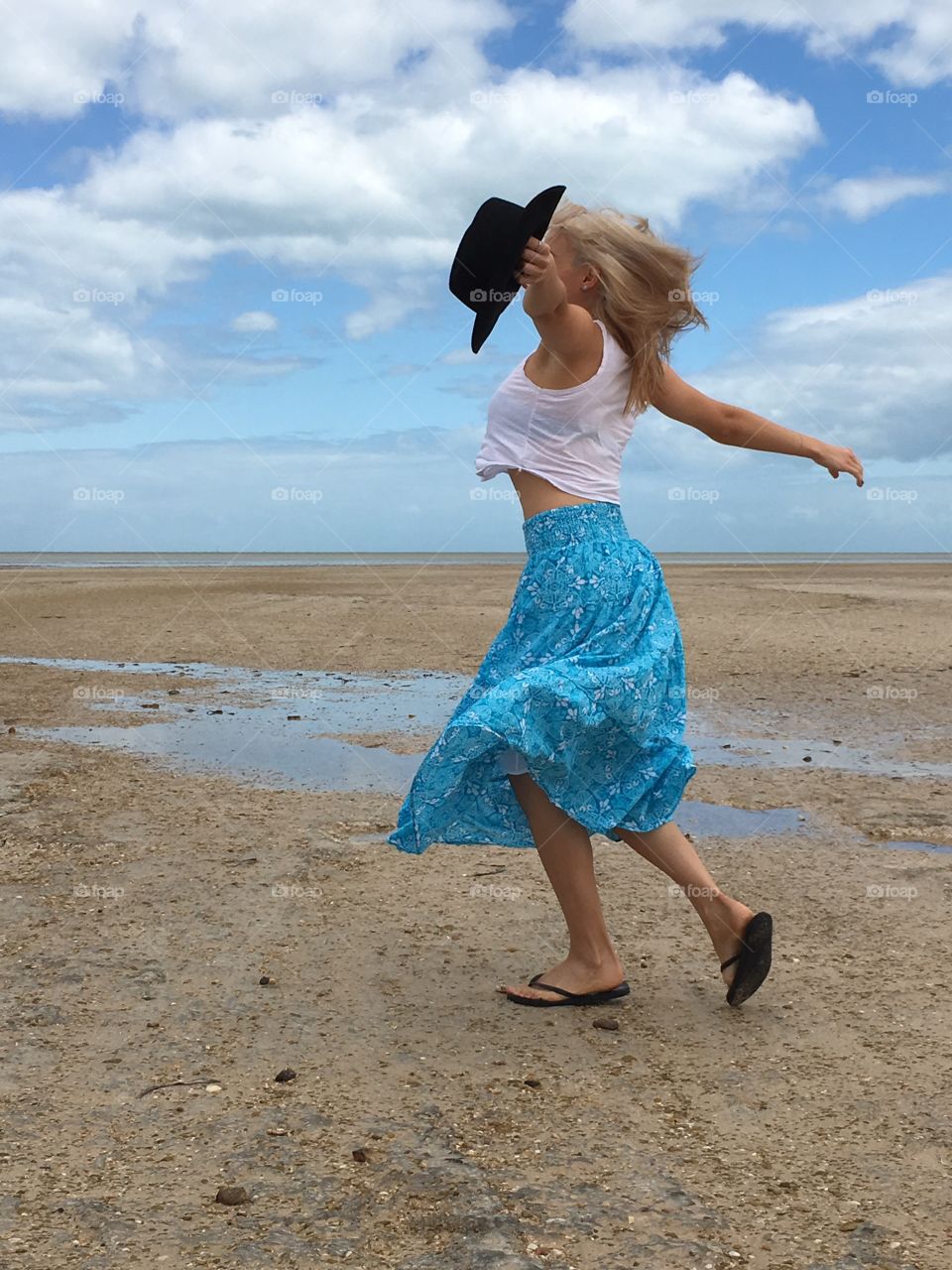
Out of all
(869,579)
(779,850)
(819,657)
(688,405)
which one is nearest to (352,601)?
(819,657)

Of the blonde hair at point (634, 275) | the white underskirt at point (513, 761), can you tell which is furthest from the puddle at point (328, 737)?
the blonde hair at point (634, 275)

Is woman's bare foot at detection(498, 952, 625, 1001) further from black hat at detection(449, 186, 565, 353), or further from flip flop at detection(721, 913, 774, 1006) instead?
black hat at detection(449, 186, 565, 353)

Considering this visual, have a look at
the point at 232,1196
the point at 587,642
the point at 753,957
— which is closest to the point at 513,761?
the point at 587,642

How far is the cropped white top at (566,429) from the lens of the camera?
368 centimetres

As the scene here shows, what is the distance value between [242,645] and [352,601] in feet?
24.1

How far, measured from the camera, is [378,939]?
4.50m

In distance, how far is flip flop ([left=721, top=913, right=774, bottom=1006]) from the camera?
3785mm

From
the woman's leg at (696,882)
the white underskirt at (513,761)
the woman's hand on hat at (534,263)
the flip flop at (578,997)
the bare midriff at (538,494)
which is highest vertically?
the woman's hand on hat at (534,263)

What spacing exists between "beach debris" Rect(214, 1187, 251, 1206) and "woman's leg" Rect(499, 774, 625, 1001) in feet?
4.31

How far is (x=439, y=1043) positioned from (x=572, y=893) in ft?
1.80

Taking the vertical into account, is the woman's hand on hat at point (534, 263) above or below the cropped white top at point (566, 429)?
above

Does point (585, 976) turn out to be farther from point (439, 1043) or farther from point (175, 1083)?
point (175, 1083)

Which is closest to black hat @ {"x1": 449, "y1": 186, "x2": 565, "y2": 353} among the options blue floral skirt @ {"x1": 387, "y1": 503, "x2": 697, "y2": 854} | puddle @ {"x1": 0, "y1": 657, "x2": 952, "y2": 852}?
blue floral skirt @ {"x1": 387, "y1": 503, "x2": 697, "y2": 854}

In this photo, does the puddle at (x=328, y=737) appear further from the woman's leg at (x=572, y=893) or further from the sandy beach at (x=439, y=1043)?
the woman's leg at (x=572, y=893)
